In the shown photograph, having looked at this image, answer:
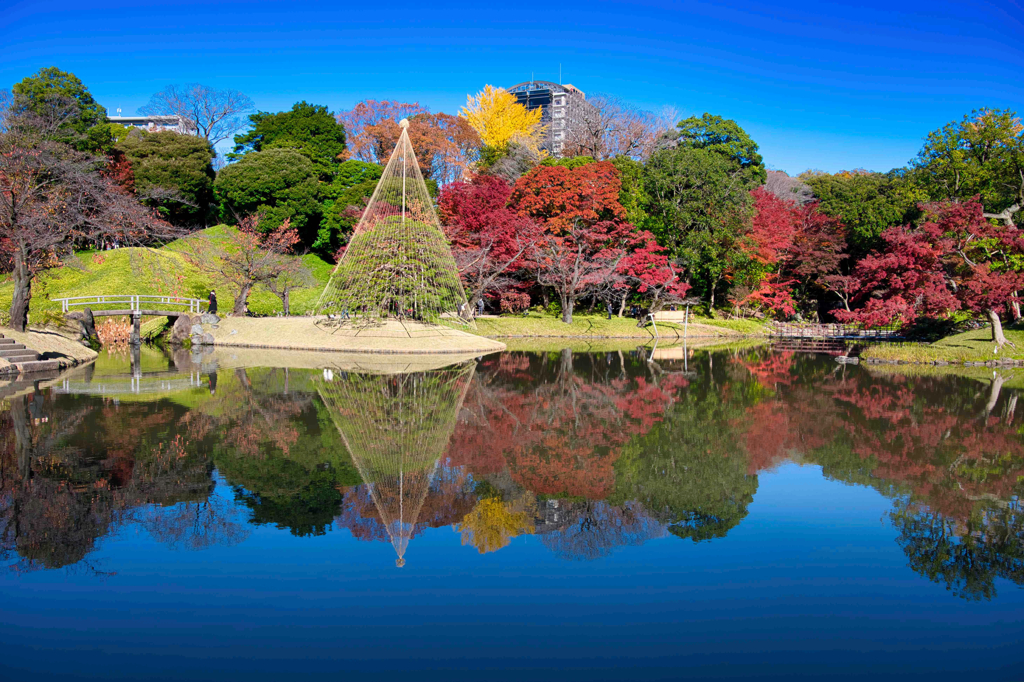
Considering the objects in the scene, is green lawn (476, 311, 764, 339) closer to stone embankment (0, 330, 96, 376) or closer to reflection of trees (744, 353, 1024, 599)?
stone embankment (0, 330, 96, 376)

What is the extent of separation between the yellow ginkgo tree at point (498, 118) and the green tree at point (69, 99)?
2629 cm

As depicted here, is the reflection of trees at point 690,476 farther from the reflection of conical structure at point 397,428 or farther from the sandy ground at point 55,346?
the sandy ground at point 55,346

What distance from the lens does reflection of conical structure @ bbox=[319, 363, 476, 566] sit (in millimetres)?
7246

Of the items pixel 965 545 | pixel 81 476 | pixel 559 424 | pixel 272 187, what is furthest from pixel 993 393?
pixel 272 187

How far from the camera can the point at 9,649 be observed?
14.1 feet

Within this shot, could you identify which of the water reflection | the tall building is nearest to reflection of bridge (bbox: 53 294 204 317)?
the water reflection

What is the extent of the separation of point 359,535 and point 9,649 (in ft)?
8.97

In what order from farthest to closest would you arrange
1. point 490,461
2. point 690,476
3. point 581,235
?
point 581,235 < point 490,461 < point 690,476

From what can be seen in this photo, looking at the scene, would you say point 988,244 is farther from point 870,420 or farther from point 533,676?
point 533,676

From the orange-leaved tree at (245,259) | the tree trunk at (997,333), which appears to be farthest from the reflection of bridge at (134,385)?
the tree trunk at (997,333)

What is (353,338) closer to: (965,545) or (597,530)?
(597,530)

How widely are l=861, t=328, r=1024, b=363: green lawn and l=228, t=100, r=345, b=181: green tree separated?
3294 cm

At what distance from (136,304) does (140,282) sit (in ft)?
25.8

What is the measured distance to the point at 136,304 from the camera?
27.2m
